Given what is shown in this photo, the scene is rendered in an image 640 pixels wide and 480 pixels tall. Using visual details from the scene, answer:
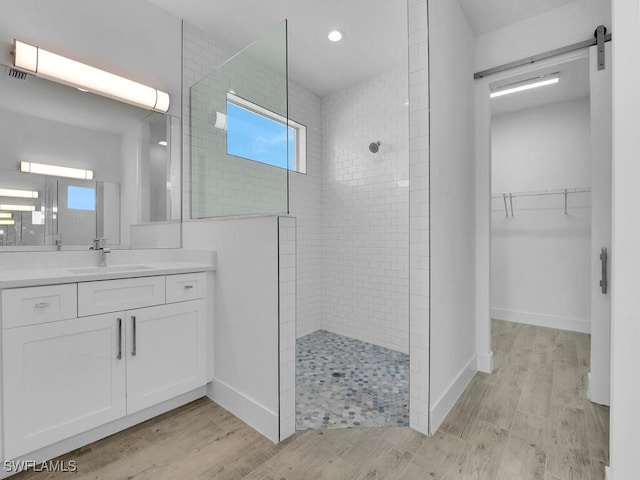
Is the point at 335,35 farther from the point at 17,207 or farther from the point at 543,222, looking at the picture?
the point at 543,222

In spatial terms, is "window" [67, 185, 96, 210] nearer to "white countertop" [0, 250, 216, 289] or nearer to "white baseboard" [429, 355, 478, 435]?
"white countertop" [0, 250, 216, 289]

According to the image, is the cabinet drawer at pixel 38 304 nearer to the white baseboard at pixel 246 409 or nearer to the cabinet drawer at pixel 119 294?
the cabinet drawer at pixel 119 294

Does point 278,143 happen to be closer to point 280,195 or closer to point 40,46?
point 280,195

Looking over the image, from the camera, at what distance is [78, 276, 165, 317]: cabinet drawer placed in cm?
169

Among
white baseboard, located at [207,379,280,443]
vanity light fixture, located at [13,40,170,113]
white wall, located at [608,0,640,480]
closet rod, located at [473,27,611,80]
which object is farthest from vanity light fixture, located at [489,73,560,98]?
white baseboard, located at [207,379,280,443]

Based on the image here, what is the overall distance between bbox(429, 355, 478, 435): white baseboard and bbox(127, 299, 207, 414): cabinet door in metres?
1.49

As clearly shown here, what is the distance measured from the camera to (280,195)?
194 cm

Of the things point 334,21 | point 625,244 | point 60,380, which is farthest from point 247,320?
point 334,21

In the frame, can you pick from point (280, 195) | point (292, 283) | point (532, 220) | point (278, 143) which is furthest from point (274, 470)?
point (532, 220)

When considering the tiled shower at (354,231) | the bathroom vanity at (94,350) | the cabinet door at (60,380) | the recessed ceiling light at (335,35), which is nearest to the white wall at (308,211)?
the tiled shower at (354,231)

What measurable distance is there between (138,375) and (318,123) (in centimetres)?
325

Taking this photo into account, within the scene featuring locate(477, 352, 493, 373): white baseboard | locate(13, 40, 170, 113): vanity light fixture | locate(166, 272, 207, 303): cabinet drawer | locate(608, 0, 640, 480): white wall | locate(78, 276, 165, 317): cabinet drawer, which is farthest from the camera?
locate(477, 352, 493, 373): white baseboard

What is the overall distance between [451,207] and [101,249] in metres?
2.41

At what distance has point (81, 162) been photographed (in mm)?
2195
